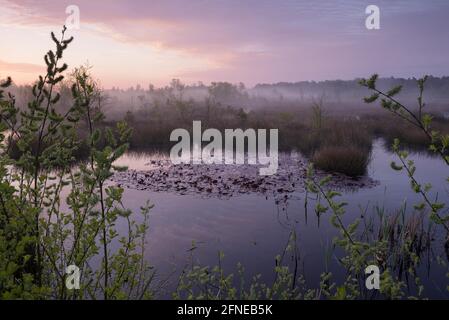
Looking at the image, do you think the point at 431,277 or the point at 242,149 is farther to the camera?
the point at 242,149

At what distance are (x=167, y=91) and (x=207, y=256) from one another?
398ft

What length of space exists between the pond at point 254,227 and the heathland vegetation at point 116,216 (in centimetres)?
33

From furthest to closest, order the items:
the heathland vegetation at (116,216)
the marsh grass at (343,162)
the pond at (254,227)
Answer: the marsh grass at (343,162) < the pond at (254,227) < the heathland vegetation at (116,216)

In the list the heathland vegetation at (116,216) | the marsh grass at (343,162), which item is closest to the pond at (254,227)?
the heathland vegetation at (116,216)

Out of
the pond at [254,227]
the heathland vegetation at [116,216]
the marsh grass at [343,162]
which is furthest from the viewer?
the marsh grass at [343,162]

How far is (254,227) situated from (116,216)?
6.47 meters

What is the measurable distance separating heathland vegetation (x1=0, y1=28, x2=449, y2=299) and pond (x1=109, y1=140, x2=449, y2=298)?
33 centimetres

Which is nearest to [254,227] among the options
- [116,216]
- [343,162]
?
[116,216]

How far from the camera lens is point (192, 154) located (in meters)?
21.7

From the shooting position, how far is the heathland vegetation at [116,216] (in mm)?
2861

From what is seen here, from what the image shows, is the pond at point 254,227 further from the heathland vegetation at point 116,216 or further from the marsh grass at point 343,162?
the marsh grass at point 343,162

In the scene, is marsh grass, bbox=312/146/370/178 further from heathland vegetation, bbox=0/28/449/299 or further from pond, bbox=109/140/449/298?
pond, bbox=109/140/449/298
